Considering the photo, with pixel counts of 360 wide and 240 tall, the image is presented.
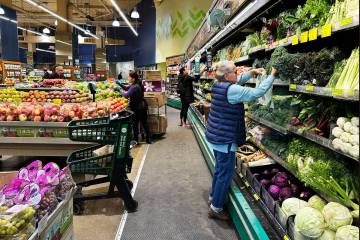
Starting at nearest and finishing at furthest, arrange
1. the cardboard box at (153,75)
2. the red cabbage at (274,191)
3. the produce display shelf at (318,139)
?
the produce display shelf at (318,139)
the red cabbage at (274,191)
the cardboard box at (153,75)

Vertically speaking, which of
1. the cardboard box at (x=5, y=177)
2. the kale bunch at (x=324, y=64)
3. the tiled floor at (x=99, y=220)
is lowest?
the tiled floor at (x=99, y=220)

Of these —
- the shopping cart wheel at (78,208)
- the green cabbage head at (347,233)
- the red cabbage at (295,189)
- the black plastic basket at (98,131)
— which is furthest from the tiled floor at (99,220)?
the green cabbage head at (347,233)

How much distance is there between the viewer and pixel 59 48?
25984 mm

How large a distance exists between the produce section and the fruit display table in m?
2.36

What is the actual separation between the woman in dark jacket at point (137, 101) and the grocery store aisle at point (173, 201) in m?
0.99

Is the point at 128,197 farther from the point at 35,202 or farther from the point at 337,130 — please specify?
the point at 337,130

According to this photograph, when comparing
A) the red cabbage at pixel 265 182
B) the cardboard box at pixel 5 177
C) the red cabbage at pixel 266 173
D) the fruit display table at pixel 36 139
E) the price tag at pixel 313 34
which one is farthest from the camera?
the fruit display table at pixel 36 139

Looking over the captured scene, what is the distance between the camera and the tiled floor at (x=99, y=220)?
3.49 meters

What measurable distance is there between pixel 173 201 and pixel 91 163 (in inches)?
47.8

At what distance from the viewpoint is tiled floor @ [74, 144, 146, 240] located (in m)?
3.49

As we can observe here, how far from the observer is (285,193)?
283 centimetres

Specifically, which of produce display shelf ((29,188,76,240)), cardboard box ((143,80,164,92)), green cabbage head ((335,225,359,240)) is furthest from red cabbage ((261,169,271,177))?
cardboard box ((143,80,164,92))

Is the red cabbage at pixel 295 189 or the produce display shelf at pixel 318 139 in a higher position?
the produce display shelf at pixel 318 139

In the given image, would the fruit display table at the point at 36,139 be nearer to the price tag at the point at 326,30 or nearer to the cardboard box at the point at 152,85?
the price tag at the point at 326,30
